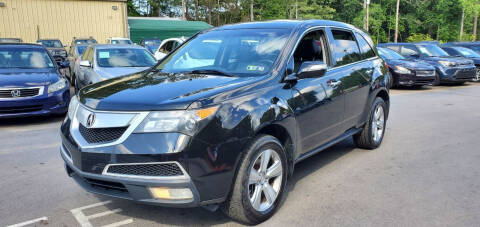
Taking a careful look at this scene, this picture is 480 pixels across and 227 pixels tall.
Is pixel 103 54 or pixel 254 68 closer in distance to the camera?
pixel 254 68

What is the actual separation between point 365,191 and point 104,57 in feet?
24.2

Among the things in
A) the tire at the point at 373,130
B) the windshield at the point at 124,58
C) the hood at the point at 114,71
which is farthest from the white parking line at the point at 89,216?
the windshield at the point at 124,58

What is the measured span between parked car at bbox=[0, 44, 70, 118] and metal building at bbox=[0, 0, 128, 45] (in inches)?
907

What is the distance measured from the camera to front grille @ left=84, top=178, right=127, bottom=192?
2.91m

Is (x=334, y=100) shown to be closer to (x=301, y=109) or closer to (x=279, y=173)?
(x=301, y=109)

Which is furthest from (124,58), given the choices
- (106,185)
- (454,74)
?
(454,74)

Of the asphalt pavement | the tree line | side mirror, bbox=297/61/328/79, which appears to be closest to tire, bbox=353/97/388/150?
the asphalt pavement

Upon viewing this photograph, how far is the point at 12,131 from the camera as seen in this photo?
22.4 feet

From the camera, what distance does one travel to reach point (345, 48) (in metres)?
4.92

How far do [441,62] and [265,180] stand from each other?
1355cm

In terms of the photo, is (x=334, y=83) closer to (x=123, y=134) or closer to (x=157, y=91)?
(x=157, y=91)

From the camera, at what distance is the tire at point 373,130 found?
17.9ft

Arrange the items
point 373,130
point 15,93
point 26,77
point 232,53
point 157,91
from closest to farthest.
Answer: point 157,91 → point 232,53 → point 373,130 → point 15,93 → point 26,77

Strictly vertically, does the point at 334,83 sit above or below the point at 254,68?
below
